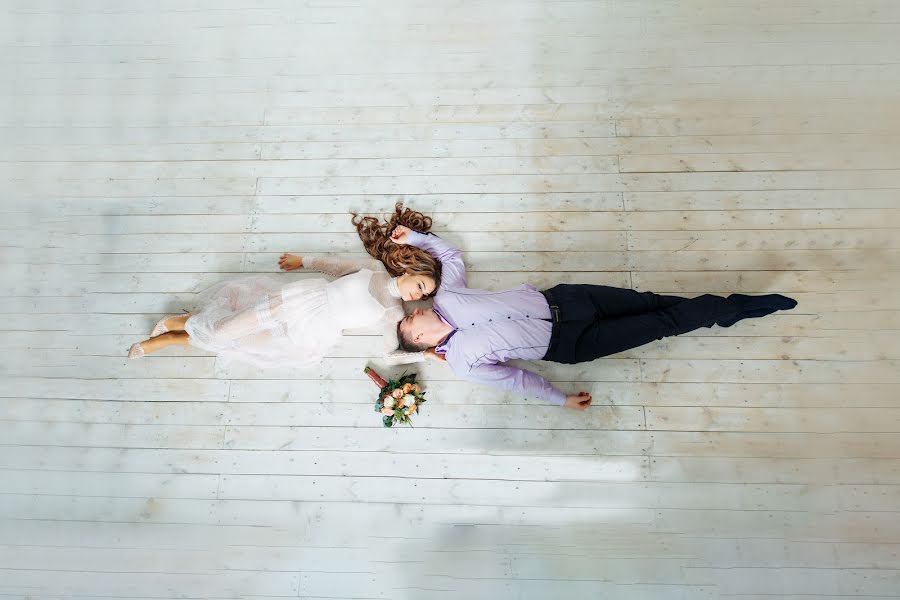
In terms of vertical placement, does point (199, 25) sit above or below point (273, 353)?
above

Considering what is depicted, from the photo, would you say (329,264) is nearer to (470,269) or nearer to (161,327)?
(470,269)

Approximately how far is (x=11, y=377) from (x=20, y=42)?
7.68 ft

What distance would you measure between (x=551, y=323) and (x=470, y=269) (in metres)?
0.62

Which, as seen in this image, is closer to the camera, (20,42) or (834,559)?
(834,559)

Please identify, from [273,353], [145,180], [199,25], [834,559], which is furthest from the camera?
[199,25]

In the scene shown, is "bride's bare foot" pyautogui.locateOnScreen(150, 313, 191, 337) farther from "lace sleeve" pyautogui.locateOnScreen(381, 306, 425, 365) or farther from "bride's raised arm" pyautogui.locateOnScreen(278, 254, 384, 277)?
"lace sleeve" pyautogui.locateOnScreen(381, 306, 425, 365)

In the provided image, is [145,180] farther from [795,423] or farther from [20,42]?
[795,423]

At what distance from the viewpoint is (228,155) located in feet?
11.2

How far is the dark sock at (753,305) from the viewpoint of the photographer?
2.81m

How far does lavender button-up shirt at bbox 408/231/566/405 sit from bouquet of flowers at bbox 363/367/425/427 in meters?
0.26

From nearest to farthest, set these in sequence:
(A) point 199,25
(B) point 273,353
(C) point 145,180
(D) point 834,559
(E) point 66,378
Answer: (D) point 834,559, (B) point 273,353, (E) point 66,378, (C) point 145,180, (A) point 199,25

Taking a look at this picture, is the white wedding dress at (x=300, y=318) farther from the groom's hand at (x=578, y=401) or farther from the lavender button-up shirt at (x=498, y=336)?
the groom's hand at (x=578, y=401)

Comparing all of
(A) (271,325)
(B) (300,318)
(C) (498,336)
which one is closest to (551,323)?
(C) (498,336)

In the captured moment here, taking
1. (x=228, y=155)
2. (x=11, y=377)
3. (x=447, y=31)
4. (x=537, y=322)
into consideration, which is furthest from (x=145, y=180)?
(x=537, y=322)
